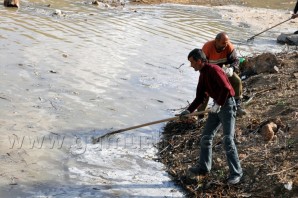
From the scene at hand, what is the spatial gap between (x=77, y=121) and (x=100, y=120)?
1.26ft

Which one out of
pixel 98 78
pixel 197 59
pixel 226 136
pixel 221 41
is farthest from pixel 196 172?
pixel 98 78

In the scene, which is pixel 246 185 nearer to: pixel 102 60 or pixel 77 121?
pixel 77 121

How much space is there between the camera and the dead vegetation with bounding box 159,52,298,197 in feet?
16.2

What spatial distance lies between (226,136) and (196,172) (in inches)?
26.3

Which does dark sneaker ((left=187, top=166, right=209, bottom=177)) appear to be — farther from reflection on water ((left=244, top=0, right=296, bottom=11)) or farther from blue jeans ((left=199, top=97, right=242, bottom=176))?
reflection on water ((left=244, top=0, right=296, bottom=11))

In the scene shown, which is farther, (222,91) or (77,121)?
(77,121)

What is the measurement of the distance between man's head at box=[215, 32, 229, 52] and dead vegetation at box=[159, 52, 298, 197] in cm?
114

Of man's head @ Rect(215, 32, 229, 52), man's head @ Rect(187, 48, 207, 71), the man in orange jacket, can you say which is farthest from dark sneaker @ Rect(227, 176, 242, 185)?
man's head @ Rect(215, 32, 229, 52)

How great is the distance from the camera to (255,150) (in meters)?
5.60

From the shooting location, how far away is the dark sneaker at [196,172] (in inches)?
207

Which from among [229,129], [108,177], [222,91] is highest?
[222,91]

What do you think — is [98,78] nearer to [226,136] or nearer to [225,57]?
[225,57]

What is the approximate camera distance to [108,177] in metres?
5.41

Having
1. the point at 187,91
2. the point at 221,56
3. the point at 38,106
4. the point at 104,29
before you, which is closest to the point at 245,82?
the point at 187,91
